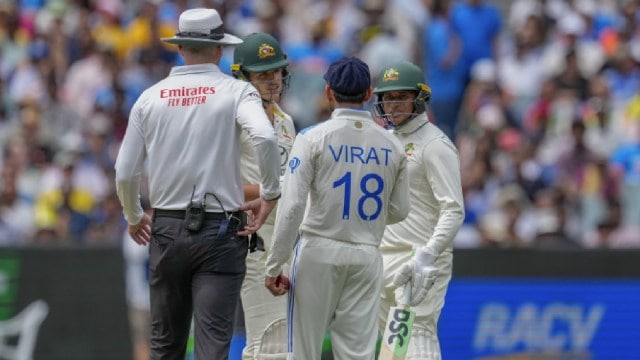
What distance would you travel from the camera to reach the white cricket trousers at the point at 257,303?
9.93m

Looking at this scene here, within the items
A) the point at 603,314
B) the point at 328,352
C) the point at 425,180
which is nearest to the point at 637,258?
the point at 603,314

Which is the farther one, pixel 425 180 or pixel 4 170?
pixel 4 170

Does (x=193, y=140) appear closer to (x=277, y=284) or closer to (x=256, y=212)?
(x=256, y=212)

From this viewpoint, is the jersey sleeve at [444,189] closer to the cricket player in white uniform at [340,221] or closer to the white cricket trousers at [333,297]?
the cricket player in white uniform at [340,221]

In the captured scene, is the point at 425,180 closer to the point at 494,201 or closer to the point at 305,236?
the point at 305,236

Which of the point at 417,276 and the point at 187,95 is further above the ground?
the point at 187,95

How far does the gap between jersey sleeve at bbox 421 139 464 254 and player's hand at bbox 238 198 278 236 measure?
3.95 feet

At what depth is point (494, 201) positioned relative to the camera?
16.9 metres

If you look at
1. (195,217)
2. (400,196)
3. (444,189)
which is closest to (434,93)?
(444,189)

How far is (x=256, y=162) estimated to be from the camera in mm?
9922

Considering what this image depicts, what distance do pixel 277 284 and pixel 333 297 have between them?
1.16 ft

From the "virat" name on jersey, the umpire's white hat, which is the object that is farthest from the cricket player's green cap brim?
the "virat" name on jersey

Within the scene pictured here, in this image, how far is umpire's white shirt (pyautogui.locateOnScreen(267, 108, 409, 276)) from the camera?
8.98 m

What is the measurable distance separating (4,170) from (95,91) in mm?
2239
